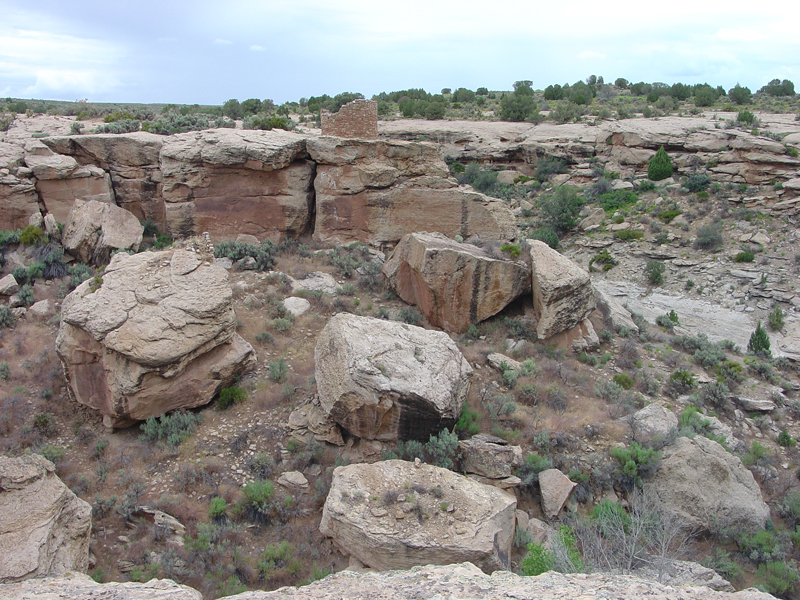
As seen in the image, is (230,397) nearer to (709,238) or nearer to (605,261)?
(605,261)

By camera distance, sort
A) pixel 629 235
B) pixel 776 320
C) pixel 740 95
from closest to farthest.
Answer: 1. pixel 776 320
2. pixel 629 235
3. pixel 740 95

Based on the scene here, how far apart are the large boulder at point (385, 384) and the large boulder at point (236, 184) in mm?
7631

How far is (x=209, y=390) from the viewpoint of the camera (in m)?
9.18

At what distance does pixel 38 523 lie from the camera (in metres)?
5.89

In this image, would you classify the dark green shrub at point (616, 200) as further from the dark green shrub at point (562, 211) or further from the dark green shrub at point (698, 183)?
the dark green shrub at point (698, 183)

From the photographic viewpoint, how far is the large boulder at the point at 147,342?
848 centimetres

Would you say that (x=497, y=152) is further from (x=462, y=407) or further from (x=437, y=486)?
(x=437, y=486)

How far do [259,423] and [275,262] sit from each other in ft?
20.5

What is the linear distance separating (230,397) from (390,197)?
27.2 ft

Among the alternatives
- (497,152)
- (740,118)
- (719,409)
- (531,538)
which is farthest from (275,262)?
(740,118)

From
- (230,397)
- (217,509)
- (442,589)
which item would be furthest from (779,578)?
(230,397)

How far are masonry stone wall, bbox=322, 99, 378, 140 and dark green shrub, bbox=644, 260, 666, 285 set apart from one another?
482 inches

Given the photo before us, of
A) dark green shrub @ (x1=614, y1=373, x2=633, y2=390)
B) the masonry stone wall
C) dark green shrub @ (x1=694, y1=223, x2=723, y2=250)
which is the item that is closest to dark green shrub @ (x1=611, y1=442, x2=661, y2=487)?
dark green shrub @ (x1=614, y1=373, x2=633, y2=390)

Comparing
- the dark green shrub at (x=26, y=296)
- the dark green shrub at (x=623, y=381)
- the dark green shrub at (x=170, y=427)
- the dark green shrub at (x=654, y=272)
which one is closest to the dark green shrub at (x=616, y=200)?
the dark green shrub at (x=654, y=272)
